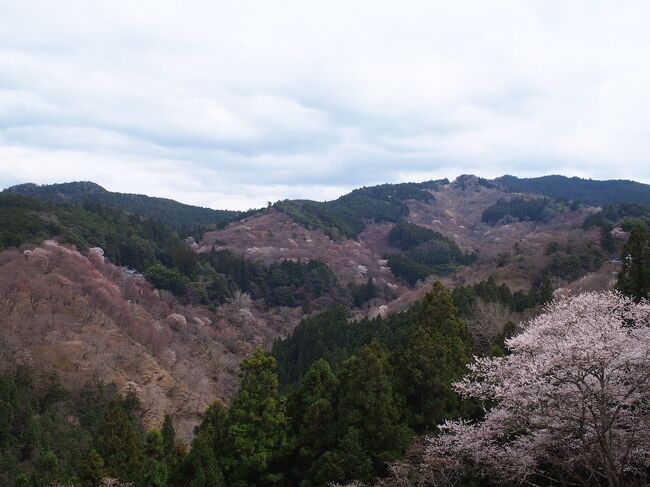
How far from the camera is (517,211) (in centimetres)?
13625

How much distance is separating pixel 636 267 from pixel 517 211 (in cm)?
12167

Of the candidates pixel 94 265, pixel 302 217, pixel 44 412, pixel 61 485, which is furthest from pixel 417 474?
pixel 302 217

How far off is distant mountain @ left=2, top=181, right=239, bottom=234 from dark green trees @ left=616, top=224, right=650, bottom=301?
99325 mm

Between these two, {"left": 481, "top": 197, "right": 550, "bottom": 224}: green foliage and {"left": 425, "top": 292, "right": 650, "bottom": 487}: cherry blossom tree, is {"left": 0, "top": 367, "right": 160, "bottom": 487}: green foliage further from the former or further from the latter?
{"left": 481, "top": 197, "right": 550, "bottom": 224}: green foliage

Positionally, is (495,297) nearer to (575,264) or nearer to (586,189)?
(575,264)

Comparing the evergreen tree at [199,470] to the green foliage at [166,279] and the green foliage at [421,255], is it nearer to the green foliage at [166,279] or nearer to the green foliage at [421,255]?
the green foliage at [166,279]

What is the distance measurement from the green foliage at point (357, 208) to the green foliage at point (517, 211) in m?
22.2

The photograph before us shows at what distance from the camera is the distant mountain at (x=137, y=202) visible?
390 feet

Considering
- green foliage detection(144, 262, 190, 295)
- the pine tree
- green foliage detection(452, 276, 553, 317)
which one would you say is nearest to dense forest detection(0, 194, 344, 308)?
green foliage detection(144, 262, 190, 295)

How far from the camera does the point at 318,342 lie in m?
45.0

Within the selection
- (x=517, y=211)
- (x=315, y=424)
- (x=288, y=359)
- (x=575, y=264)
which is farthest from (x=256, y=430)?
(x=517, y=211)

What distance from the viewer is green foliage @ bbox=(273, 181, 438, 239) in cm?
10894

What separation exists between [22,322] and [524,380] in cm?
3214

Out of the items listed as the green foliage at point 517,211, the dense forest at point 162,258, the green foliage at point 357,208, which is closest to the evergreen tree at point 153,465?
the dense forest at point 162,258
